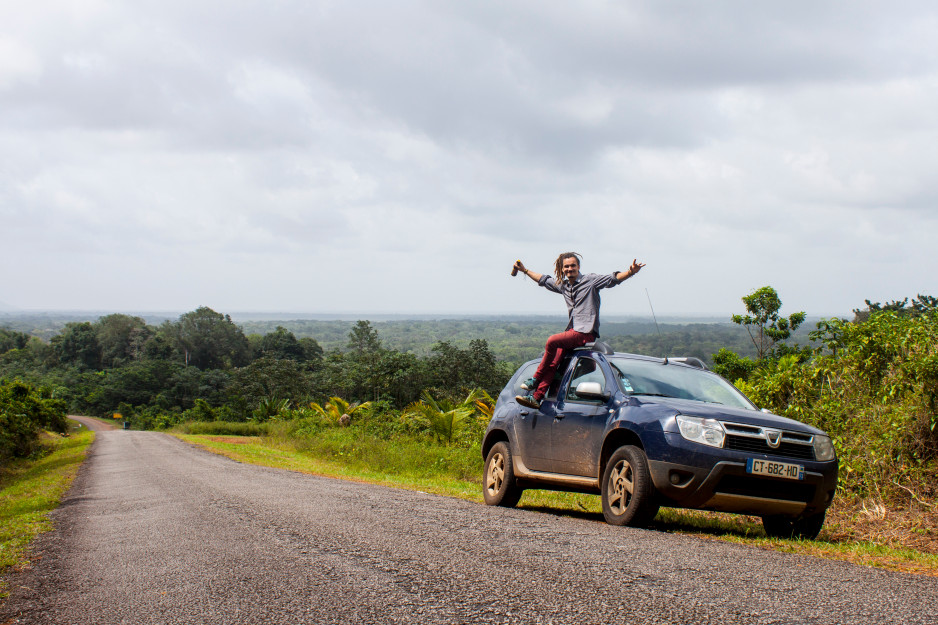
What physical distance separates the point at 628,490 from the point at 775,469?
50.6 inches

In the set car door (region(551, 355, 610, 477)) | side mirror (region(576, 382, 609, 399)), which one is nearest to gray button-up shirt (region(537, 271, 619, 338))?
car door (region(551, 355, 610, 477))

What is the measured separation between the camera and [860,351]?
9555 mm

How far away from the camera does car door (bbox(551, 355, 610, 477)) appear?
7.30 meters

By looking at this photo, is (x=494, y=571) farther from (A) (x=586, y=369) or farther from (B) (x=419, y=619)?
(A) (x=586, y=369)

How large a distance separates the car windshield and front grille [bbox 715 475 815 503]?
116 cm

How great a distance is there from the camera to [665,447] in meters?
6.30

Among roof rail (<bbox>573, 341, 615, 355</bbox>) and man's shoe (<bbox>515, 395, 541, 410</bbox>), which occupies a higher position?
roof rail (<bbox>573, 341, 615, 355</bbox>)

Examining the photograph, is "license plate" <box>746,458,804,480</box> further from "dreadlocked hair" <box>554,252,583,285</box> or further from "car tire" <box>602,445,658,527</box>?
"dreadlocked hair" <box>554,252,583,285</box>

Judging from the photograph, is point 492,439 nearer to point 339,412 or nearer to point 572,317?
point 572,317

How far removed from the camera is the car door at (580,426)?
7.30 meters

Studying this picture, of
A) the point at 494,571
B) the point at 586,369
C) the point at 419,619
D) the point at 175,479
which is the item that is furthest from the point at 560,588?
the point at 175,479

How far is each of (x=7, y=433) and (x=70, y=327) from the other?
110 meters

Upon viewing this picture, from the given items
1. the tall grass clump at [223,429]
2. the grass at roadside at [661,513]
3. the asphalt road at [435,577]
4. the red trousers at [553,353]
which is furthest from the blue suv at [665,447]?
the tall grass clump at [223,429]

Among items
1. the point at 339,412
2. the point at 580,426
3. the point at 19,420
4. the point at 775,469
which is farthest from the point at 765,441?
the point at 19,420
